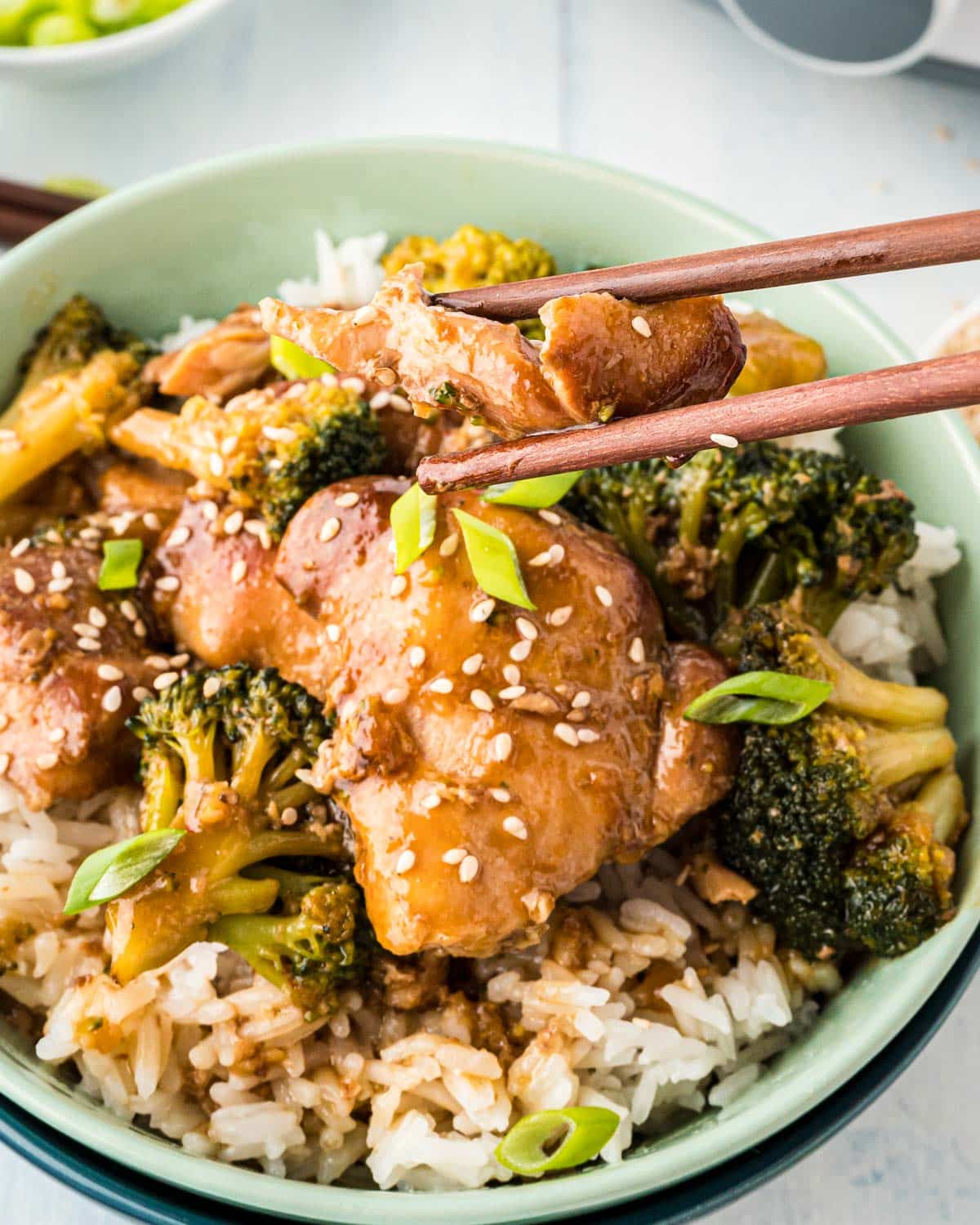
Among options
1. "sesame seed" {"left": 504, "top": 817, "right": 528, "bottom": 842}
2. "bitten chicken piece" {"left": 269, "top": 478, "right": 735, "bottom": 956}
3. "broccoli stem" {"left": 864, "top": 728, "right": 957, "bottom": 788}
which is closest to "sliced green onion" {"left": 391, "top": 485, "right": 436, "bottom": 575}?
"bitten chicken piece" {"left": 269, "top": 478, "right": 735, "bottom": 956}

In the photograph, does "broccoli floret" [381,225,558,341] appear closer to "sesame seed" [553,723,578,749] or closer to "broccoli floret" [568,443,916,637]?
"broccoli floret" [568,443,916,637]

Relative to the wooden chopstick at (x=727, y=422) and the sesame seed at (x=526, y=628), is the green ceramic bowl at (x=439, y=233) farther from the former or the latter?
the wooden chopstick at (x=727, y=422)

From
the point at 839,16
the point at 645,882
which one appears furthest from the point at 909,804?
the point at 839,16

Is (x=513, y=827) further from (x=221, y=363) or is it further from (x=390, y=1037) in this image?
(x=221, y=363)

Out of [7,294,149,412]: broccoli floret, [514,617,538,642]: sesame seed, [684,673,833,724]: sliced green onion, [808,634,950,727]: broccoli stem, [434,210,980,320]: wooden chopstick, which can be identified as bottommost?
[808,634,950,727]: broccoli stem

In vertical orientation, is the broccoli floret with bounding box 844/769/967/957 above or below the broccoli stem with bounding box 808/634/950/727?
below

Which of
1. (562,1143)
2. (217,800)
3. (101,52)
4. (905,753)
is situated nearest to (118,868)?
(217,800)

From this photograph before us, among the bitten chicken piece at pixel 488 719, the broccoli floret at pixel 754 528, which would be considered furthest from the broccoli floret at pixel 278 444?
the broccoli floret at pixel 754 528
